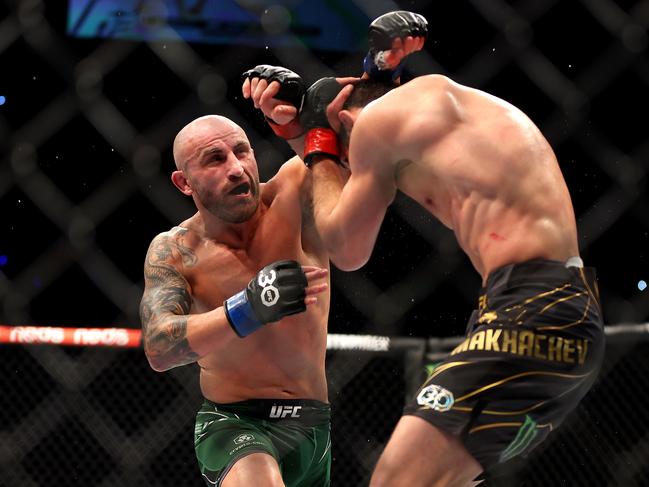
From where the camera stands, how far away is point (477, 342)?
5.18 ft

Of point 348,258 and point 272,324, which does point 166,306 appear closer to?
point 272,324

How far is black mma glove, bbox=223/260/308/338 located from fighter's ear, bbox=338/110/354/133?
0.32 meters

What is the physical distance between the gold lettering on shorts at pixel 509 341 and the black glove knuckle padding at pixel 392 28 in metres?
0.70

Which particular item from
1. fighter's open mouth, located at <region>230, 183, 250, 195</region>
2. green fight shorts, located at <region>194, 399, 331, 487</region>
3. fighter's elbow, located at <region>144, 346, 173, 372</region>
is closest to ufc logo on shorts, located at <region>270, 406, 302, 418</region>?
green fight shorts, located at <region>194, 399, 331, 487</region>

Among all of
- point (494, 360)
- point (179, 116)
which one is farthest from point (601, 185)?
point (494, 360)

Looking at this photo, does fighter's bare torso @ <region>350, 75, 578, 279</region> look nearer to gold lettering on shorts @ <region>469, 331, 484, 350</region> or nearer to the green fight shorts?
gold lettering on shorts @ <region>469, 331, 484, 350</region>

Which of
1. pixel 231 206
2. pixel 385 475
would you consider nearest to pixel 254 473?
pixel 385 475

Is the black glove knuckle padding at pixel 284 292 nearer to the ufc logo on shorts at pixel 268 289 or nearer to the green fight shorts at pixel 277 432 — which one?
the ufc logo on shorts at pixel 268 289

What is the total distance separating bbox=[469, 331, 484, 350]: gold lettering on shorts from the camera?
1.57 meters

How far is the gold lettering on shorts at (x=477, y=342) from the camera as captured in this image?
157cm

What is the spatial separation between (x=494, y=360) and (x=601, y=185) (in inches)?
104

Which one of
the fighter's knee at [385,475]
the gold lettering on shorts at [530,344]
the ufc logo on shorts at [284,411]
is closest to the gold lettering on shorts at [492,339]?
the gold lettering on shorts at [530,344]

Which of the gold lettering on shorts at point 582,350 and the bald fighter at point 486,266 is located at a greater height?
the bald fighter at point 486,266

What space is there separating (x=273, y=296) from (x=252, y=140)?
267 centimetres
